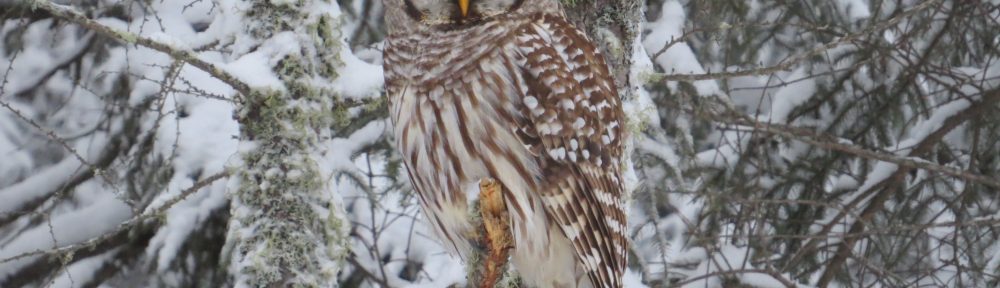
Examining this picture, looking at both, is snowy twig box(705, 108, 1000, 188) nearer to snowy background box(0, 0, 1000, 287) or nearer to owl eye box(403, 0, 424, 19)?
snowy background box(0, 0, 1000, 287)

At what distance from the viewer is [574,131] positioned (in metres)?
3.55

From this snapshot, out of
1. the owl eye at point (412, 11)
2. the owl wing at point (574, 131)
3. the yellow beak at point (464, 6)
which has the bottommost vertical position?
the owl wing at point (574, 131)

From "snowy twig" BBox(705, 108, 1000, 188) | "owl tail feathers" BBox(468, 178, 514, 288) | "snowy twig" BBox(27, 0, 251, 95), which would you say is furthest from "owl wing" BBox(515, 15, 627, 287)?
"snowy twig" BBox(705, 108, 1000, 188)

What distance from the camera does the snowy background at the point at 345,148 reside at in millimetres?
3795

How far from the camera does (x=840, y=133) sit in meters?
6.16

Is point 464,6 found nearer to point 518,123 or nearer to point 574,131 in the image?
point 518,123

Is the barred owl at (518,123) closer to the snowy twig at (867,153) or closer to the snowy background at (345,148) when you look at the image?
the snowy background at (345,148)

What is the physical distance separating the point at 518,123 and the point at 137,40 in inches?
39.7

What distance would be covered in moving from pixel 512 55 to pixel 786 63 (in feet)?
2.57

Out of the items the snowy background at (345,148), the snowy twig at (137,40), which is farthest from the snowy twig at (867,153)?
the snowy twig at (137,40)

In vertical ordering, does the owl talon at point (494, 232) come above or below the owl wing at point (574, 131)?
below

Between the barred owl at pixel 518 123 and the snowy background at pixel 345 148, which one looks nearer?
the barred owl at pixel 518 123

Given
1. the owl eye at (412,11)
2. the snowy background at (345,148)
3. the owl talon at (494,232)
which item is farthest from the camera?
the snowy background at (345,148)

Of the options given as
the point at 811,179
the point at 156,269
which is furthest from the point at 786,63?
the point at 156,269
